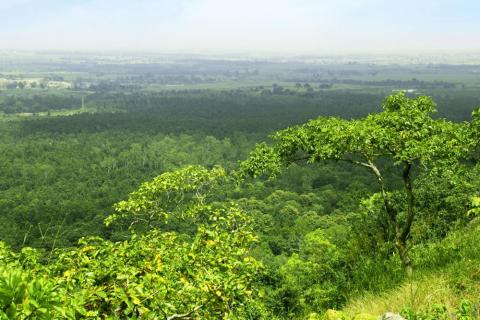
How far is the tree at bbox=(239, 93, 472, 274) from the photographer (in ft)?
33.9

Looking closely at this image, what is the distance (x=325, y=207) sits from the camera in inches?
2586

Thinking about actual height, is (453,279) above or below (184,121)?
above

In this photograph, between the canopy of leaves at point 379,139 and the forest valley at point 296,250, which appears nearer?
the forest valley at point 296,250

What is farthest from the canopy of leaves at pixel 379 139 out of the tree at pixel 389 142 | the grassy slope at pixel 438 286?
the grassy slope at pixel 438 286

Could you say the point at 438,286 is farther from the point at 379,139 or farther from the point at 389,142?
the point at 389,142

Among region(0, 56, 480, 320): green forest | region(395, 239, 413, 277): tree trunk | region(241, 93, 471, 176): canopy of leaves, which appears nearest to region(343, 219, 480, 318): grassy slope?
region(0, 56, 480, 320): green forest

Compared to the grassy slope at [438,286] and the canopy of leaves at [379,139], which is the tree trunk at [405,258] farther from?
the canopy of leaves at [379,139]

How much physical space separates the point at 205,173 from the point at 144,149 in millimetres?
98514

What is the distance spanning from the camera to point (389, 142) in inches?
421

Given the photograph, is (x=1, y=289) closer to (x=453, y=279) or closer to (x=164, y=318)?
(x=164, y=318)

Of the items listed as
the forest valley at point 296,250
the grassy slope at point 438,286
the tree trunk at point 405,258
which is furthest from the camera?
the tree trunk at point 405,258

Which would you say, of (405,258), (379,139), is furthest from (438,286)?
(379,139)

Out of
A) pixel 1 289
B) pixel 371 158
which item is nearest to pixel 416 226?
pixel 371 158

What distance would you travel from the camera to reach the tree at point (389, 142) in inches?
407
